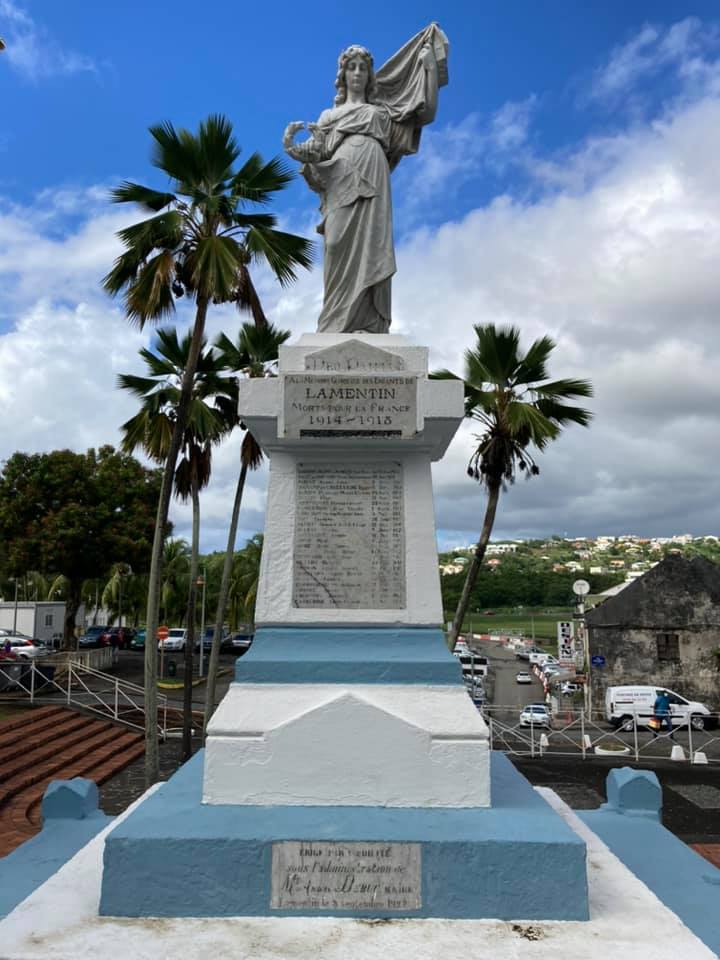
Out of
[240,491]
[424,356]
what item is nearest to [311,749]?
[424,356]

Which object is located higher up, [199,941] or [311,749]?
[311,749]

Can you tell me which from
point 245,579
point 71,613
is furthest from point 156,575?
point 245,579

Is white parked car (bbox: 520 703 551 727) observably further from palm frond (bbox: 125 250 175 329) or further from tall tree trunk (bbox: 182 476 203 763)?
palm frond (bbox: 125 250 175 329)

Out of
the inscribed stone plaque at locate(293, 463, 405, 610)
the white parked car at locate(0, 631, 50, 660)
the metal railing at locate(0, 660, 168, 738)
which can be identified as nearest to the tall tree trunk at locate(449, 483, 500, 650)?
the inscribed stone plaque at locate(293, 463, 405, 610)

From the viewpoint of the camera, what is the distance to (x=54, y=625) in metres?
36.4

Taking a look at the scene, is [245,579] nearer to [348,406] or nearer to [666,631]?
[666,631]

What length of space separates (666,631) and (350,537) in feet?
73.1

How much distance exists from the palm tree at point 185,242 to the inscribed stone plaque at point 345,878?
6.95m

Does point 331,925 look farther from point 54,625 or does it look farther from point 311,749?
point 54,625

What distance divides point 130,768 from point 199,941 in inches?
457

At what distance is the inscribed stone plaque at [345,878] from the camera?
388 cm

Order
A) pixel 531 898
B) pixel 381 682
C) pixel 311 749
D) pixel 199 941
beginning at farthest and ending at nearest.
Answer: pixel 381 682
pixel 311 749
pixel 531 898
pixel 199 941

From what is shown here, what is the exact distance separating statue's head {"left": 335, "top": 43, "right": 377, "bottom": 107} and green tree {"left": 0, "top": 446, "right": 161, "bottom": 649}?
25.0m

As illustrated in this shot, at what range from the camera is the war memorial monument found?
3775 mm
